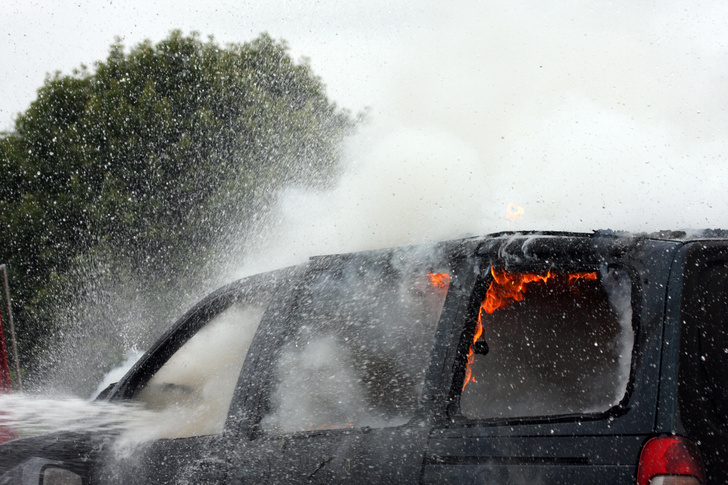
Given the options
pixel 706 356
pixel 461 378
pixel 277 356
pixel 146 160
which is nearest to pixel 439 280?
pixel 461 378

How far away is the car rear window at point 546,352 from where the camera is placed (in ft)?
7.76

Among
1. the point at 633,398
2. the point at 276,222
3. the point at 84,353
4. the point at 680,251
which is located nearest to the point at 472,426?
the point at 633,398

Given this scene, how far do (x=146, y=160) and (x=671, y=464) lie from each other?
9112 millimetres

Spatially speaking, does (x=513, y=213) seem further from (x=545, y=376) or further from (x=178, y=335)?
(x=178, y=335)

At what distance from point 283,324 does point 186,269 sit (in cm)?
724

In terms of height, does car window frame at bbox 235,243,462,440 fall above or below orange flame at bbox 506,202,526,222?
below

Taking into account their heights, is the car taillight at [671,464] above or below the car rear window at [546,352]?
below

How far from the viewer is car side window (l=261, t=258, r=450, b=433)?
7.68 feet

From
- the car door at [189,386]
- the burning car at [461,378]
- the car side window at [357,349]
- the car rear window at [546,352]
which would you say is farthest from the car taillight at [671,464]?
the car door at [189,386]

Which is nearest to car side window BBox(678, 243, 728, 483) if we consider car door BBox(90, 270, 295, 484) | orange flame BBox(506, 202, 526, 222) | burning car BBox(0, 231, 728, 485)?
burning car BBox(0, 231, 728, 485)

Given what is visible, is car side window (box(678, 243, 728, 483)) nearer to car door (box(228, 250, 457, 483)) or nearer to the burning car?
the burning car

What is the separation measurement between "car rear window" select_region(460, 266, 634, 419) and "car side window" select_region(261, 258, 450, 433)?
8.5 inches

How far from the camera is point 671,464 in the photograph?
1.69 meters

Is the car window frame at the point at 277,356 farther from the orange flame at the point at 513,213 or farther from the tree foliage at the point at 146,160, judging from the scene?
the tree foliage at the point at 146,160
